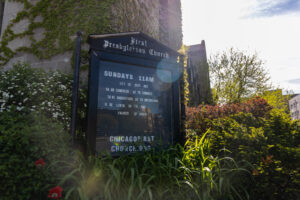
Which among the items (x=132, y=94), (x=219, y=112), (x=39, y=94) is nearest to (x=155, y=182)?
(x=132, y=94)

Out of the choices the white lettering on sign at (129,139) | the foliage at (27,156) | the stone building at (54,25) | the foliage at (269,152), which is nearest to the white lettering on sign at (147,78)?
the white lettering on sign at (129,139)

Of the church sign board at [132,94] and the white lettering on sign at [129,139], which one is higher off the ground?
the church sign board at [132,94]

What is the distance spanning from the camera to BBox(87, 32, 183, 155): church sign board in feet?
11.5

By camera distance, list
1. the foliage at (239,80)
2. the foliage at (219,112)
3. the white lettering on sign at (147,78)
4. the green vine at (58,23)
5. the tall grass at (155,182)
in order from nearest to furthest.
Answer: the tall grass at (155,182) → the white lettering on sign at (147,78) → the green vine at (58,23) → the foliage at (219,112) → the foliage at (239,80)

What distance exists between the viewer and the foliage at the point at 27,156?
7.02 feet

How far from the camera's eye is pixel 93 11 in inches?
223

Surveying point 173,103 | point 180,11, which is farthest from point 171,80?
point 180,11

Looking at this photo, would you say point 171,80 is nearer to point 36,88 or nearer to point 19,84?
point 36,88

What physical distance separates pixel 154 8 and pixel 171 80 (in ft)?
22.2

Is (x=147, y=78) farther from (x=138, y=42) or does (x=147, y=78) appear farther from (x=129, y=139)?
(x=129, y=139)

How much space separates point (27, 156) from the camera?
2336mm

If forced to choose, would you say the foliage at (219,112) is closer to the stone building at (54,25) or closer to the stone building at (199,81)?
the stone building at (54,25)

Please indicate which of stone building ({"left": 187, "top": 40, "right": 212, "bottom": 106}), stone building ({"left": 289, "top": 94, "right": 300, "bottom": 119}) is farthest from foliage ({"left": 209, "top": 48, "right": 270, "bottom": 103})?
stone building ({"left": 289, "top": 94, "right": 300, "bottom": 119})

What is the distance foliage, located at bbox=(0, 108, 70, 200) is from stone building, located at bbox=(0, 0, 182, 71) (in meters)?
3.13
